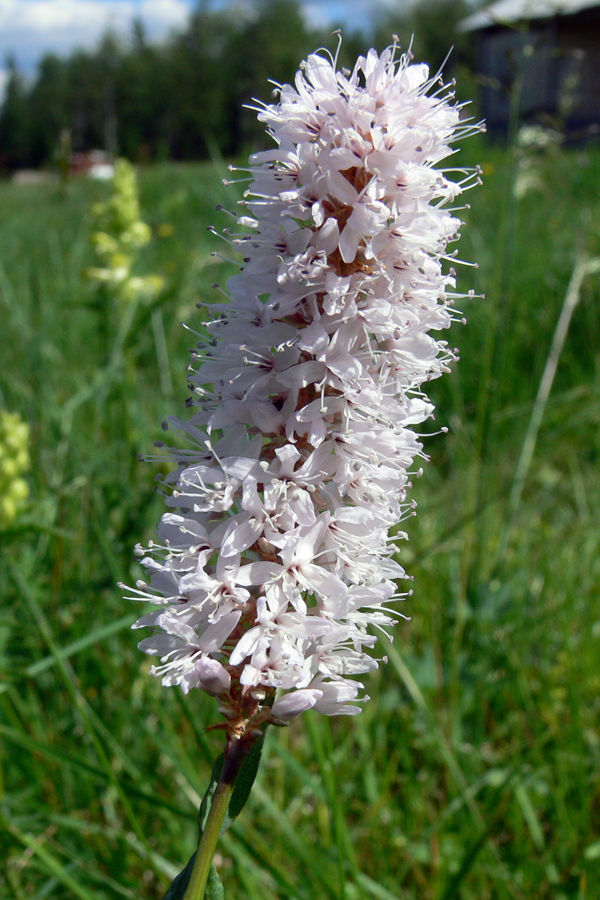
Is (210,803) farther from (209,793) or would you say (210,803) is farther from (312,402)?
(312,402)

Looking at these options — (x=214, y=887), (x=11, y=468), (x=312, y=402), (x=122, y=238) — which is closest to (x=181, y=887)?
(x=214, y=887)

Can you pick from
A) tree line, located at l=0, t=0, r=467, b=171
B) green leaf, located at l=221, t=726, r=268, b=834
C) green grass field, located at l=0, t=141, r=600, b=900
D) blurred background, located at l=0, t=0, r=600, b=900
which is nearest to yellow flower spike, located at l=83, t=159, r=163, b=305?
blurred background, located at l=0, t=0, r=600, b=900

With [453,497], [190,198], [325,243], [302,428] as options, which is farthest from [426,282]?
[190,198]

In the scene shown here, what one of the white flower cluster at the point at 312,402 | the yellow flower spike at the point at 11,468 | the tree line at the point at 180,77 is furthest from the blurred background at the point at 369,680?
the tree line at the point at 180,77

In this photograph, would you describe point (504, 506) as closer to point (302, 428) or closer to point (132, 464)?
point (132, 464)

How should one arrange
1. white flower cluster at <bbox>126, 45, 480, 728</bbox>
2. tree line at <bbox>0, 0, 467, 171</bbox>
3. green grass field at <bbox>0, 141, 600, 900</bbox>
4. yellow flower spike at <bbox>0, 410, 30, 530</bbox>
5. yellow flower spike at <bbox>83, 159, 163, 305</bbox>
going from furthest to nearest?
tree line at <bbox>0, 0, 467, 171</bbox> → yellow flower spike at <bbox>83, 159, 163, 305</bbox> → yellow flower spike at <bbox>0, 410, 30, 530</bbox> → green grass field at <bbox>0, 141, 600, 900</bbox> → white flower cluster at <bbox>126, 45, 480, 728</bbox>

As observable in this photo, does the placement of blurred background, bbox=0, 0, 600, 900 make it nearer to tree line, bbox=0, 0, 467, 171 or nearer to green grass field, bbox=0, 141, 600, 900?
green grass field, bbox=0, 141, 600, 900

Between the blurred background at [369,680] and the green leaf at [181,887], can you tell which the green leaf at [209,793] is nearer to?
the green leaf at [181,887]
